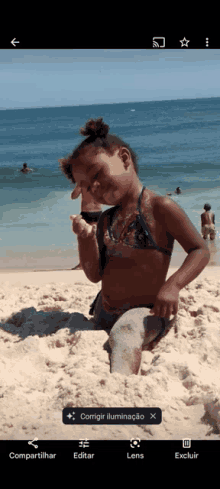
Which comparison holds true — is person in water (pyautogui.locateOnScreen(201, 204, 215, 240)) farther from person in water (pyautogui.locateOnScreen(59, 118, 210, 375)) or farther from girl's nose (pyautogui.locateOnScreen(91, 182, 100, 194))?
girl's nose (pyautogui.locateOnScreen(91, 182, 100, 194))

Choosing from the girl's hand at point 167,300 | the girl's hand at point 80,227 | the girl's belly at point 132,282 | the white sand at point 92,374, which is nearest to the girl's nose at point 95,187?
the girl's hand at point 80,227

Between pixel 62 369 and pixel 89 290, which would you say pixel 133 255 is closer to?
pixel 62 369

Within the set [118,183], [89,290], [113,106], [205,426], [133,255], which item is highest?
[113,106]

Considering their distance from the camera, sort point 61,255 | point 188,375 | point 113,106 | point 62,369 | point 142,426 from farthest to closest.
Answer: point 113,106 → point 61,255 → point 62,369 → point 188,375 → point 142,426

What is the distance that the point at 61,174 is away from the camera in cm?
1222

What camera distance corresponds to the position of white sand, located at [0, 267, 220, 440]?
159 cm

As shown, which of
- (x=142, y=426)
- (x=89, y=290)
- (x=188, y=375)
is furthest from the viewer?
(x=89, y=290)

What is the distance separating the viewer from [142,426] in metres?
1.56

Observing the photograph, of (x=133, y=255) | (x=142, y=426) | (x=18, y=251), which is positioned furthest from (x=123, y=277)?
(x=18, y=251)

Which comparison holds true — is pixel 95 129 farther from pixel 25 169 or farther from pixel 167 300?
pixel 25 169

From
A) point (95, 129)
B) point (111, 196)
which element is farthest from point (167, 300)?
point (95, 129)
